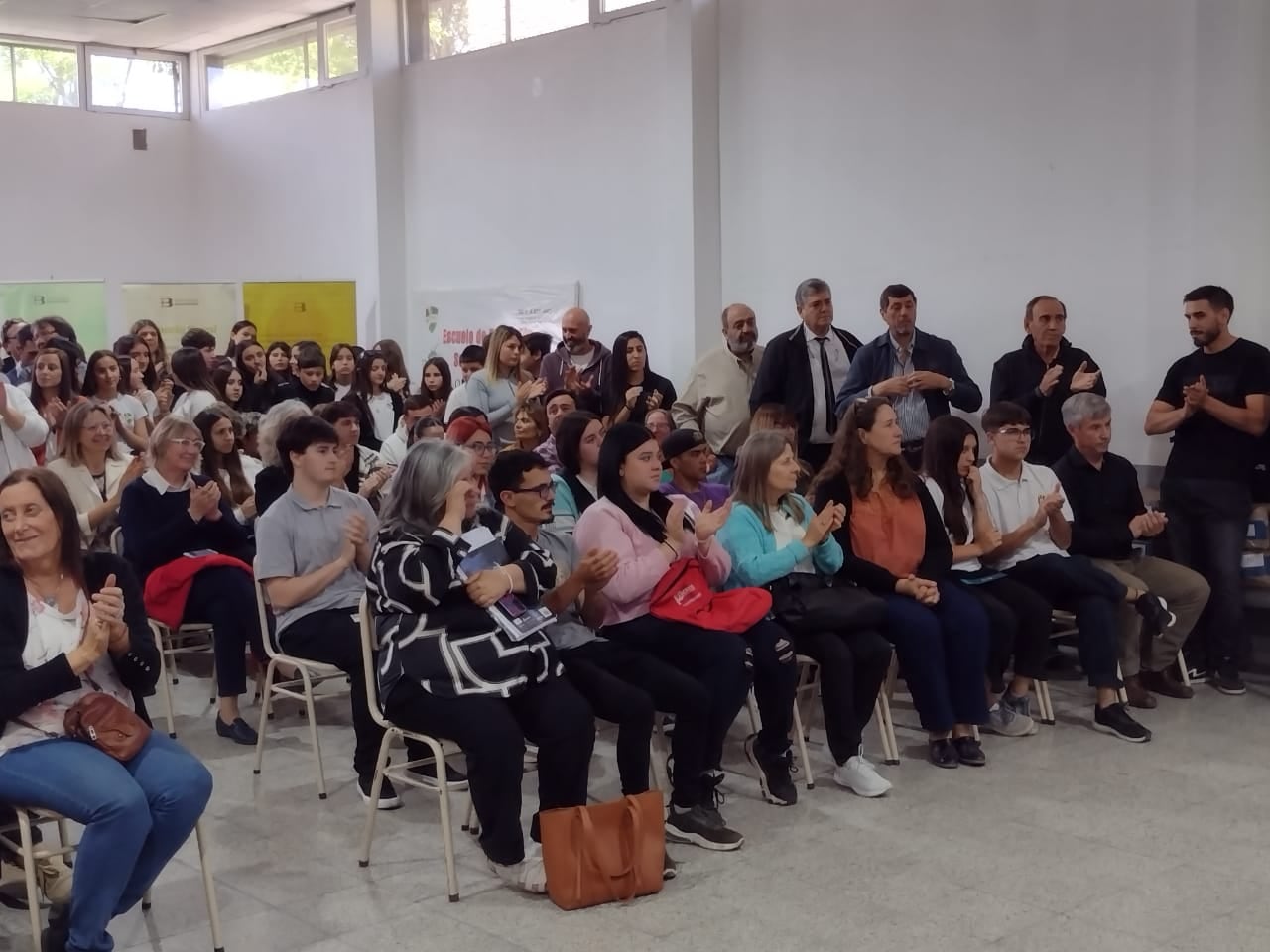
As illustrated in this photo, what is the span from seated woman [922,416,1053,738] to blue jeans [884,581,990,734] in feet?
0.94

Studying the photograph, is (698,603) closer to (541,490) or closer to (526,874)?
(541,490)

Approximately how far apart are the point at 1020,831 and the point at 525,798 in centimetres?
148

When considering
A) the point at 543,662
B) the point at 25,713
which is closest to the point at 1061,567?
the point at 543,662

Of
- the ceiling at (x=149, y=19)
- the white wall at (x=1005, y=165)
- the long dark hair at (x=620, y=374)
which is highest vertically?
the ceiling at (x=149, y=19)

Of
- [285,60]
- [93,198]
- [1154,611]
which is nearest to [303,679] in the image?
[1154,611]

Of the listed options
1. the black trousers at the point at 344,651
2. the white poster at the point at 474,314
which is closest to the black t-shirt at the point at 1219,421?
the black trousers at the point at 344,651

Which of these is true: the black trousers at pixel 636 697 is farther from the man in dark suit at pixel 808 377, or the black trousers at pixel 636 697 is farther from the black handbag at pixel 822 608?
the man in dark suit at pixel 808 377

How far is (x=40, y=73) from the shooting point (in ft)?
40.3

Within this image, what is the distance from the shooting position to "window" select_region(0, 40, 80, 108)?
12.1 meters

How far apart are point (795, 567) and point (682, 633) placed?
2.10 ft

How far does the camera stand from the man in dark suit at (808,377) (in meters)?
6.42

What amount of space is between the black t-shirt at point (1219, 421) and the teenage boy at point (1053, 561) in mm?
755

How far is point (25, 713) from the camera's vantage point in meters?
3.06

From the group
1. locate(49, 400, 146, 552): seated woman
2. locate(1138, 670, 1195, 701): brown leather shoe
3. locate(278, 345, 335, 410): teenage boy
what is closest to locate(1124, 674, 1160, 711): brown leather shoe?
locate(1138, 670, 1195, 701): brown leather shoe
